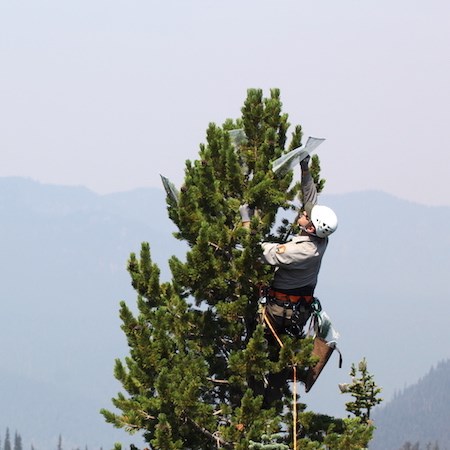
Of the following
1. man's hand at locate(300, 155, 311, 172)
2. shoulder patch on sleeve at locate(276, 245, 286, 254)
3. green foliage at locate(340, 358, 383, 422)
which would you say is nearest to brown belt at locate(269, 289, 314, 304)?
shoulder patch on sleeve at locate(276, 245, 286, 254)

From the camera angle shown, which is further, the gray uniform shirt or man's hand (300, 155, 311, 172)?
man's hand (300, 155, 311, 172)

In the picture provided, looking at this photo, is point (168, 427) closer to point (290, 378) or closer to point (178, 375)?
point (178, 375)

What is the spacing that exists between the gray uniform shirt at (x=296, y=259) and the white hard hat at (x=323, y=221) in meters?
0.25

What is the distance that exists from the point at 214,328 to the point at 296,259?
1.83m

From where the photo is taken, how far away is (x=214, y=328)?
48.2ft

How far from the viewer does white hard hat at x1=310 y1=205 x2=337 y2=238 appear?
45.1ft

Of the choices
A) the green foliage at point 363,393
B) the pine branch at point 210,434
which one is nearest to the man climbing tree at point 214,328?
the pine branch at point 210,434

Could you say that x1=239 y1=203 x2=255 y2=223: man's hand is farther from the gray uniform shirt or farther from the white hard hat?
the white hard hat

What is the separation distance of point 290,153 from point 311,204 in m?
0.84

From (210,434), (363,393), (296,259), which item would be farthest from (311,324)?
(363,393)

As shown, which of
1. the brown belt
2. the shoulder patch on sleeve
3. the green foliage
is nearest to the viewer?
the shoulder patch on sleeve

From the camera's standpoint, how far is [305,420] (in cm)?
1475

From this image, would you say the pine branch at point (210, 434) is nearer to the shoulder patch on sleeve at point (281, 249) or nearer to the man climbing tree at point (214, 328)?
the man climbing tree at point (214, 328)

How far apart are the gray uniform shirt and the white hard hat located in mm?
246
